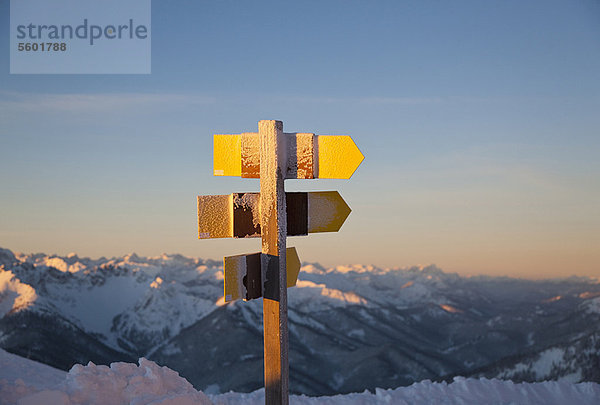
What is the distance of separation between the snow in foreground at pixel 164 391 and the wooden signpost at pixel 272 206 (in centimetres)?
206

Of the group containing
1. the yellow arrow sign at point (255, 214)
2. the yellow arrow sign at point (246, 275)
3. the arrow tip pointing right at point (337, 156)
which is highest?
the arrow tip pointing right at point (337, 156)

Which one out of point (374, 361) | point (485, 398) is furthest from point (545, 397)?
point (374, 361)

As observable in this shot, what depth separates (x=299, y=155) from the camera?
5.48 meters

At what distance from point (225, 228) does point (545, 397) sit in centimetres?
963

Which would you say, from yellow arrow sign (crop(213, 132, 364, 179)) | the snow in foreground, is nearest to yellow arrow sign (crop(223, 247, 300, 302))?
yellow arrow sign (crop(213, 132, 364, 179))

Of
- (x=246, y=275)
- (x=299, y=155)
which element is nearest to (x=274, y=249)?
(x=246, y=275)

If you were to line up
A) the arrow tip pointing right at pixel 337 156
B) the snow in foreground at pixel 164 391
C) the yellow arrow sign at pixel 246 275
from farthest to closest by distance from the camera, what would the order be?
the snow in foreground at pixel 164 391 < the arrow tip pointing right at pixel 337 156 < the yellow arrow sign at pixel 246 275

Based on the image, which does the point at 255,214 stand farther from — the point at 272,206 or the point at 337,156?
the point at 337,156

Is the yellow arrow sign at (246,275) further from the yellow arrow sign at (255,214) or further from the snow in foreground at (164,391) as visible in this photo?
the snow in foreground at (164,391)

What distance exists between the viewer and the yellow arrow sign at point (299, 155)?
17.7 feet

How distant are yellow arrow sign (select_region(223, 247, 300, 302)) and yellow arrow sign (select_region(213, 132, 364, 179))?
86 centimetres

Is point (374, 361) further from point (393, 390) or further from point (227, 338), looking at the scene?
point (393, 390)

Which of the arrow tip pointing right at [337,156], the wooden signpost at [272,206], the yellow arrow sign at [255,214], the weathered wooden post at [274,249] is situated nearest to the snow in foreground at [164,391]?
the weathered wooden post at [274,249]

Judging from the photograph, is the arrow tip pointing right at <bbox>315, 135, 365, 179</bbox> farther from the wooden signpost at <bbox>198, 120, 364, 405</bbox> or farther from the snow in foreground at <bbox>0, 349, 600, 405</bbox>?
the snow in foreground at <bbox>0, 349, 600, 405</bbox>
